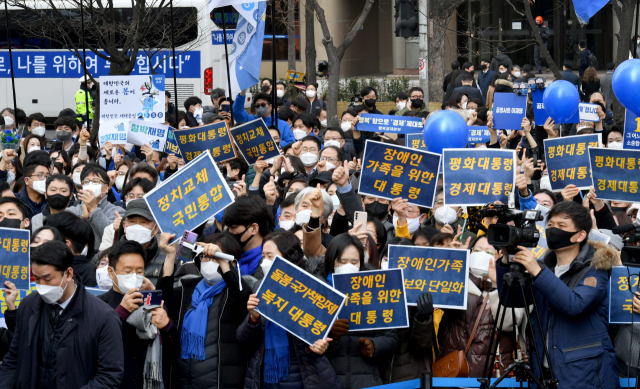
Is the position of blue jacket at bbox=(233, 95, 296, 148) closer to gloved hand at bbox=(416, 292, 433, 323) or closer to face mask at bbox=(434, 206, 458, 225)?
face mask at bbox=(434, 206, 458, 225)

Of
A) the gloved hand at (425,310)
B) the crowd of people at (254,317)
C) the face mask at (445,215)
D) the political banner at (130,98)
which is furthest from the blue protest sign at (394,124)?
the gloved hand at (425,310)

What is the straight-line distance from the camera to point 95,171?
26.0 ft

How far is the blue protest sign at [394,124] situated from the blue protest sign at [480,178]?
3.79 meters

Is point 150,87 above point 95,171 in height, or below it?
above

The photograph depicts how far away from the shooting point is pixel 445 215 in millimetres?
7055

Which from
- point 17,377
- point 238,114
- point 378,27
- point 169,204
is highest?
point 378,27

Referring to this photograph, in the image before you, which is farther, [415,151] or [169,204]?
[415,151]

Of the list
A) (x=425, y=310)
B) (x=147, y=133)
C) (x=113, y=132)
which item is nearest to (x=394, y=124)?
(x=147, y=133)

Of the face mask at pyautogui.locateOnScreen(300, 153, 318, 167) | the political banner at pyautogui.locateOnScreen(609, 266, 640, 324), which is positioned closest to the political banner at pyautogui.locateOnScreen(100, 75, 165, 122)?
the face mask at pyautogui.locateOnScreen(300, 153, 318, 167)

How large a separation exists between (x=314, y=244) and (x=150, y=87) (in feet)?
19.7

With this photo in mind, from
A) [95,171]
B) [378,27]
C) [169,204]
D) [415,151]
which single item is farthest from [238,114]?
[378,27]

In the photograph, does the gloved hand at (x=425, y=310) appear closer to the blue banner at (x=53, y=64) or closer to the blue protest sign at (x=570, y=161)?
the blue protest sign at (x=570, y=161)

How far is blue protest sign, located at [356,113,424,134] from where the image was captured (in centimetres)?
1018

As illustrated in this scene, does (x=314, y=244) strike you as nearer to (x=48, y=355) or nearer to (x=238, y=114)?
(x=48, y=355)
